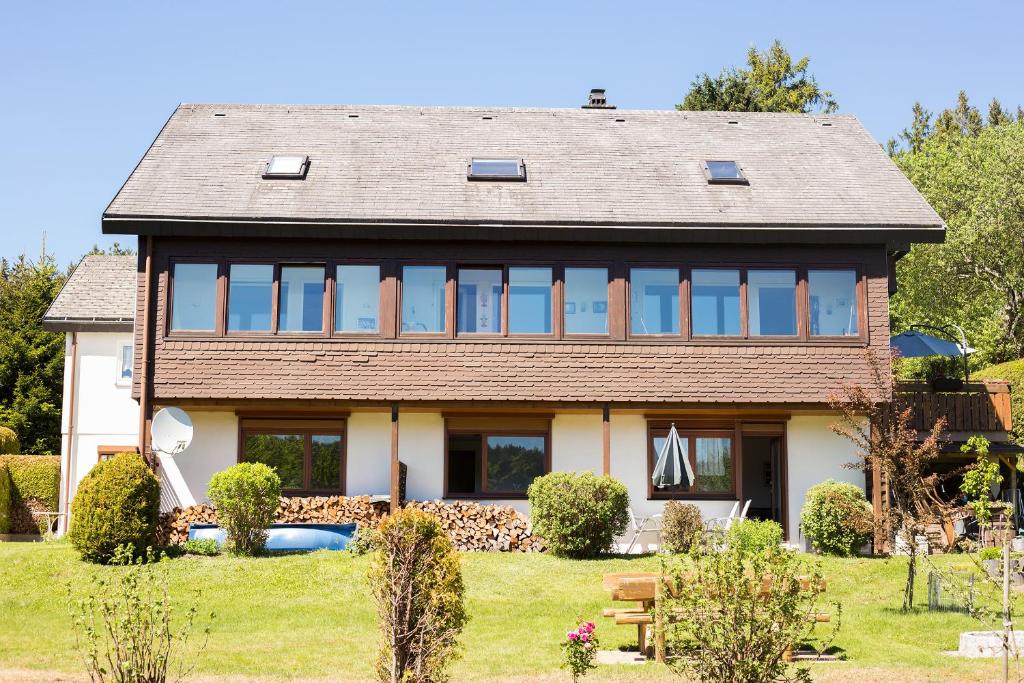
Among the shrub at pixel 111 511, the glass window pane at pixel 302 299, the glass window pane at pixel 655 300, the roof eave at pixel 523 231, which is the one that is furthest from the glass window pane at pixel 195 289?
the glass window pane at pixel 655 300

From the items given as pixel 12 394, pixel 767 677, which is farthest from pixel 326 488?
pixel 12 394

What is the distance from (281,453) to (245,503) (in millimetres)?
3048

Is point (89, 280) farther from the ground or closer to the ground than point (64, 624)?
farther from the ground

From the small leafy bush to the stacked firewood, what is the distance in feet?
2.80

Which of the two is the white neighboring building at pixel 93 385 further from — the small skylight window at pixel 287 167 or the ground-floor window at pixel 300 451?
the small skylight window at pixel 287 167

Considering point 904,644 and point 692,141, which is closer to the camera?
point 904,644

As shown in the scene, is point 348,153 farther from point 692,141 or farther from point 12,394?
point 12,394

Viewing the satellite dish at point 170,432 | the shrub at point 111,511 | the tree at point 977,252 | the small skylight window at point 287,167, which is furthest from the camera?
the tree at point 977,252

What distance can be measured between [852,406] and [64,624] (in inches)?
452

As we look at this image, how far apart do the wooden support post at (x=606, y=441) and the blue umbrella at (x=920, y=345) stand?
6.11 meters

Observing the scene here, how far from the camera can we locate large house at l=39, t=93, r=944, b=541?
19281 mm

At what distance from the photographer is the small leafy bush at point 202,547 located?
17.0 metres

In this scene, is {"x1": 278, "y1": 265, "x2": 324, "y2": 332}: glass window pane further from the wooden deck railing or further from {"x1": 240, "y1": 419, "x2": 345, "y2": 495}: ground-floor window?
the wooden deck railing

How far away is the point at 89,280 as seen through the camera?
25.1 meters
